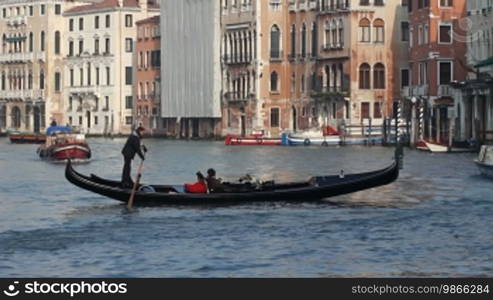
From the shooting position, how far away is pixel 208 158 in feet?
194

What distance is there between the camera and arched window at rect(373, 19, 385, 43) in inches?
2997

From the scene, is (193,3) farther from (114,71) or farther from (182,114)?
(114,71)

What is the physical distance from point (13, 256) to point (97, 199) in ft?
35.3

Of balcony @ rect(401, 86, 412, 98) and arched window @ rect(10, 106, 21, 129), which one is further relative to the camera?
arched window @ rect(10, 106, 21, 129)

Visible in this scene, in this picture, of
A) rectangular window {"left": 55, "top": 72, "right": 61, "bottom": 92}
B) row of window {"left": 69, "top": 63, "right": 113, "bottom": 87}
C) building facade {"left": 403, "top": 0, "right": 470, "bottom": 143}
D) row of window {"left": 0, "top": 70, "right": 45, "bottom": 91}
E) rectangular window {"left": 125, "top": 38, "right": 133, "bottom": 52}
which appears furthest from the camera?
row of window {"left": 0, "top": 70, "right": 45, "bottom": 91}

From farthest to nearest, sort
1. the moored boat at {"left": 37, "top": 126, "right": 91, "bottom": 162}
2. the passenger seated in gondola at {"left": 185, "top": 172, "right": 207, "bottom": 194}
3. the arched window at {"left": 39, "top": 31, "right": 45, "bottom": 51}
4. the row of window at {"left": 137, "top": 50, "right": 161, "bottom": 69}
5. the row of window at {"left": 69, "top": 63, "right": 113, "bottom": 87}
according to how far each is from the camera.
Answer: the arched window at {"left": 39, "top": 31, "right": 45, "bottom": 51} < the row of window at {"left": 69, "top": 63, "right": 113, "bottom": 87} < the row of window at {"left": 137, "top": 50, "right": 161, "bottom": 69} < the moored boat at {"left": 37, "top": 126, "right": 91, "bottom": 162} < the passenger seated in gondola at {"left": 185, "top": 172, "right": 207, "bottom": 194}

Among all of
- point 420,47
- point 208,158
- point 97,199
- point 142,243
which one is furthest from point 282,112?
point 142,243

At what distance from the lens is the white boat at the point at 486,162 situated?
39.9 meters

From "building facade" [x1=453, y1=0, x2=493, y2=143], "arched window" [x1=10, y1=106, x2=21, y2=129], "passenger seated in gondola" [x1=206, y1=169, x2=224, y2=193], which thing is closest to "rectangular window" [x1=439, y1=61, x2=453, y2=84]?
"building facade" [x1=453, y1=0, x2=493, y2=143]

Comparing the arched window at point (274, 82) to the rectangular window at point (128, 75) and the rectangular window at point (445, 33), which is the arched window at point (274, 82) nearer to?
the rectangular window at point (445, 33)

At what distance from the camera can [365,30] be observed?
251 ft

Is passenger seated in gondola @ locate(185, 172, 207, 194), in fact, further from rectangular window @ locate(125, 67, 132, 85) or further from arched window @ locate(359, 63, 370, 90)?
rectangular window @ locate(125, 67, 132, 85)

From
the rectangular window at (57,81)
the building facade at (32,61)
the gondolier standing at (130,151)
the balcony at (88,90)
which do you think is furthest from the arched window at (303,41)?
the gondolier standing at (130,151)

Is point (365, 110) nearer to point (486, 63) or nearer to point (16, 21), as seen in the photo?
point (486, 63)
